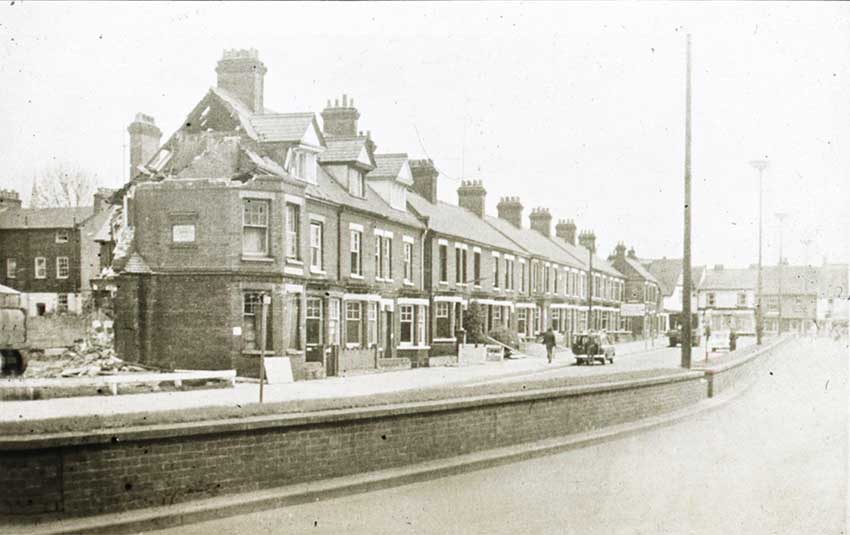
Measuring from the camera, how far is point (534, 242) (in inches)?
2079

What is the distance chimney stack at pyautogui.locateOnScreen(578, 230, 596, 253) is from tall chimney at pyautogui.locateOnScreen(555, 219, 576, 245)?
187cm

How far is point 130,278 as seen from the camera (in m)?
24.0

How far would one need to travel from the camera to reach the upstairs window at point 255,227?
24.5 meters

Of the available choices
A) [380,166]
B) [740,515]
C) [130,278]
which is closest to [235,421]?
[740,515]

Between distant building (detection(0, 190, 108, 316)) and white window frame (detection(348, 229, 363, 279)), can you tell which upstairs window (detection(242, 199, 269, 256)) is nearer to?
distant building (detection(0, 190, 108, 316))

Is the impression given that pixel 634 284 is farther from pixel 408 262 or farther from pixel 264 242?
pixel 264 242

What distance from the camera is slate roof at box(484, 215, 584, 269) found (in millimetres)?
48812

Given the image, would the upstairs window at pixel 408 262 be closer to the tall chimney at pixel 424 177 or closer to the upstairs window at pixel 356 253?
the upstairs window at pixel 356 253

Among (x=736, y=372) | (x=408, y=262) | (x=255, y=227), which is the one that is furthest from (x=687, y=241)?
(x=408, y=262)

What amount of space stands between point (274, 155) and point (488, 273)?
18.8m

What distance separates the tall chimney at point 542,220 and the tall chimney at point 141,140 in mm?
37226

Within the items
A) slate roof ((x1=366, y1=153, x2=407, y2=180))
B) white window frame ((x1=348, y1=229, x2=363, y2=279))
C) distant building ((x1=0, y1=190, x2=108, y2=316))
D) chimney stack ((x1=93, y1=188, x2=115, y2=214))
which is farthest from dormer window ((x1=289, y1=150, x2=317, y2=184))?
distant building ((x1=0, y1=190, x2=108, y2=316))

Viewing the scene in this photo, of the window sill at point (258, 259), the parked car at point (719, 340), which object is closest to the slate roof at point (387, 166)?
the window sill at point (258, 259)

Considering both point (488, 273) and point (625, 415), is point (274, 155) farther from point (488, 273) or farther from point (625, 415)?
point (488, 273)
